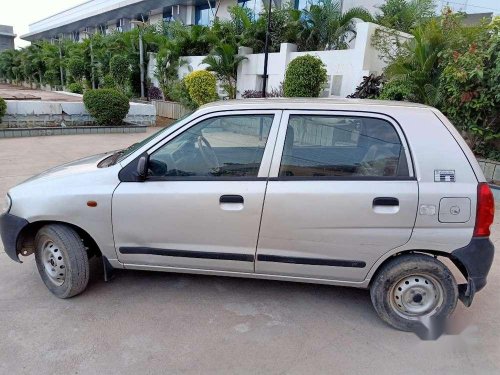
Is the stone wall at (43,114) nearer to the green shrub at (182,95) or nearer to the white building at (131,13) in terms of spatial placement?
the green shrub at (182,95)

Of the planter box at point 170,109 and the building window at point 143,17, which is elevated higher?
the building window at point 143,17

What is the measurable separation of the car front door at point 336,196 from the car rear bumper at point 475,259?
416 mm

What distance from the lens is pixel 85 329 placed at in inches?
107

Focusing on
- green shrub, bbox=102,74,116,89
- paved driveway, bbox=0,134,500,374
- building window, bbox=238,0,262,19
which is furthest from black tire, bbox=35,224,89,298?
building window, bbox=238,0,262,19

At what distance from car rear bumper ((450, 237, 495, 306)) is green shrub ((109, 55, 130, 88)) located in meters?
19.5

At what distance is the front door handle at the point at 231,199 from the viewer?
269 centimetres

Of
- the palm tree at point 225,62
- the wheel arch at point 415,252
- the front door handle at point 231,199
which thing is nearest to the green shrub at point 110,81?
the palm tree at point 225,62

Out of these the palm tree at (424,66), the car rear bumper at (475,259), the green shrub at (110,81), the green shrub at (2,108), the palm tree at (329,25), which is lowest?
the car rear bumper at (475,259)

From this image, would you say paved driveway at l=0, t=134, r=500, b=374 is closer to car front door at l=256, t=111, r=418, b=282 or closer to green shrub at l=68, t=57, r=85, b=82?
car front door at l=256, t=111, r=418, b=282

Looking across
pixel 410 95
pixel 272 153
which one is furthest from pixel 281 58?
pixel 272 153

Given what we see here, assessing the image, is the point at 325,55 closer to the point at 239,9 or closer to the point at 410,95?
the point at 410,95

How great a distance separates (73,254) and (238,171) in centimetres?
148

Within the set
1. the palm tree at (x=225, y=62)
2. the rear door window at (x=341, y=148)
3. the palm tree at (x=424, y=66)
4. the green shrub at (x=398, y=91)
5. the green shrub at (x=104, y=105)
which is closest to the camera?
the rear door window at (x=341, y=148)

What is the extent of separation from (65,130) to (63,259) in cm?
1007
